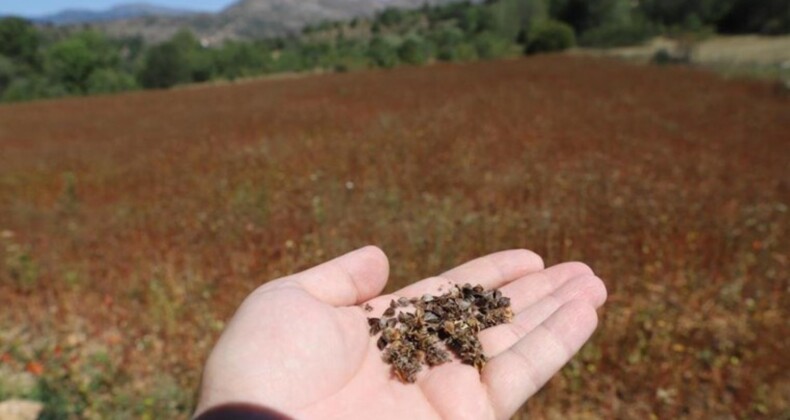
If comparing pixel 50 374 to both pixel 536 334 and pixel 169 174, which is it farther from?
pixel 169 174

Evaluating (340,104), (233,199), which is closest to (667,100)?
(340,104)

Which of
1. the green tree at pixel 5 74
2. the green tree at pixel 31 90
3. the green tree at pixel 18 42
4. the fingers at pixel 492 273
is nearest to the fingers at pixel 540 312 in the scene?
the fingers at pixel 492 273

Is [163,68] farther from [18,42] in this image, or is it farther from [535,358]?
[535,358]

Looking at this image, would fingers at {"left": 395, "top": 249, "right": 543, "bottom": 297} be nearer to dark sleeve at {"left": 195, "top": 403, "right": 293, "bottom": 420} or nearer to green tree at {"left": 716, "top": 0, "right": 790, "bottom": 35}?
dark sleeve at {"left": 195, "top": 403, "right": 293, "bottom": 420}

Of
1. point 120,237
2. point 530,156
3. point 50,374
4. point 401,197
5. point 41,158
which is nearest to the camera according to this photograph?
point 50,374

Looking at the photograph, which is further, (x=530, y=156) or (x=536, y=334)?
(x=530, y=156)

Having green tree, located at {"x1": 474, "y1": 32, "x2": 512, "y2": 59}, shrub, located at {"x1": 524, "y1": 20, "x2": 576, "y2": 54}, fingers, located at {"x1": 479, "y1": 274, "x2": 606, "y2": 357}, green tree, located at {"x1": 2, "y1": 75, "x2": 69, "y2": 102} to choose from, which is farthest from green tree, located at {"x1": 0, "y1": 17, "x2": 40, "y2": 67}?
fingers, located at {"x1": 479, "y1": 274, "x2": 606, "y2": 357}

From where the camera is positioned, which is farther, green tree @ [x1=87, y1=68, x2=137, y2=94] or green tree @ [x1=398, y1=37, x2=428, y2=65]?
green tree @ [x1=398, y1=37, x2=428, y2=65]

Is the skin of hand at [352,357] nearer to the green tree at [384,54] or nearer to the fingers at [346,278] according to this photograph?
the fingers at [346,278]
